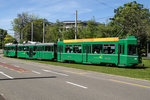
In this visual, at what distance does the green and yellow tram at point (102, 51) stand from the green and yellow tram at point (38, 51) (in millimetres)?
2765

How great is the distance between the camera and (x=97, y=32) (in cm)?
5059

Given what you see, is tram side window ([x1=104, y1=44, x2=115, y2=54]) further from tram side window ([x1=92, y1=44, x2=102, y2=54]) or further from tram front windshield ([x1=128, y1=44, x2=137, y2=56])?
tram front windshield ([x1=128, y1=44, x2=137, y2=56])

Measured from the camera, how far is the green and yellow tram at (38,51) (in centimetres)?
3042

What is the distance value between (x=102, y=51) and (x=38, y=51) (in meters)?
15.4

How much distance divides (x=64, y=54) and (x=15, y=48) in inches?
769

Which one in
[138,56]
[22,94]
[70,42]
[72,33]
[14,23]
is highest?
[14,23]

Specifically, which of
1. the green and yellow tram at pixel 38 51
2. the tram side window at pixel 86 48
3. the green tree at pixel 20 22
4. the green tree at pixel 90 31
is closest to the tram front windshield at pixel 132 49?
the tram side window at pixel 86 48

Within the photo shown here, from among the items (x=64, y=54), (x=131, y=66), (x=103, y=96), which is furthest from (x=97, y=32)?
(x=103, y=96)

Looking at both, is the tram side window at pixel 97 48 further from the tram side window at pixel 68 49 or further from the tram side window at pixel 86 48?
the tram side window at pixel 68 49

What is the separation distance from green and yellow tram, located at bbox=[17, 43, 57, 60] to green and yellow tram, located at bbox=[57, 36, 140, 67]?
9.07 ft

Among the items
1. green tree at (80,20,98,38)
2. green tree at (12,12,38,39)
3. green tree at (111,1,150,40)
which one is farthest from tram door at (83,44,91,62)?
green tree at (12,12,38,39)

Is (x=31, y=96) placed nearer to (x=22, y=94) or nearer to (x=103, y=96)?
(x=22, y=94)

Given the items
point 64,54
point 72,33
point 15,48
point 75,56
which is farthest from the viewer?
point 72,33

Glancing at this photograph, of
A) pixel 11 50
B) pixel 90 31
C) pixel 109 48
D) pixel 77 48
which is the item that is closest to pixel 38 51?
pixel 77 48
